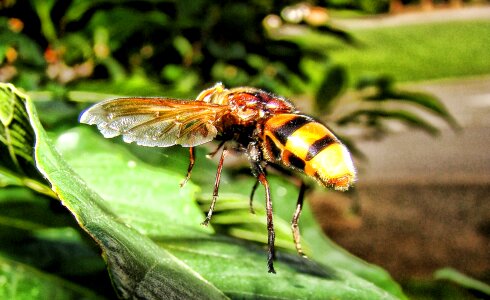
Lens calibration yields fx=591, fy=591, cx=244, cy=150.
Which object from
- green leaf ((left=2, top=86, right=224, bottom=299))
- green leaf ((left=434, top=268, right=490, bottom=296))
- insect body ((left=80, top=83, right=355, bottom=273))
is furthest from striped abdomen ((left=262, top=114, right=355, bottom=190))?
green leaf ((left=434, top=268, right=490, bottom=296))

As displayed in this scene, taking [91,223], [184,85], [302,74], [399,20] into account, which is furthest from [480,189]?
[399,20]

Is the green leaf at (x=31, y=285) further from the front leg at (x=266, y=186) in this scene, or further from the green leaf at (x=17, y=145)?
the front leg at (x=266, y=186)

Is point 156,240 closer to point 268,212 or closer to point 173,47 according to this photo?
point 268,212

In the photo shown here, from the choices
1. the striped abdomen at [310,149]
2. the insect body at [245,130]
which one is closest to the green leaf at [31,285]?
the insect body at [245,130]

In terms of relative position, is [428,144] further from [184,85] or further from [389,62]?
[184,85]

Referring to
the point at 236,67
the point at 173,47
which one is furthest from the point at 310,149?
the point at 236,67

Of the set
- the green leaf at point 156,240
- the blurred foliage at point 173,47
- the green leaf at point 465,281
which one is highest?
the blurred foliage at point 173,47
